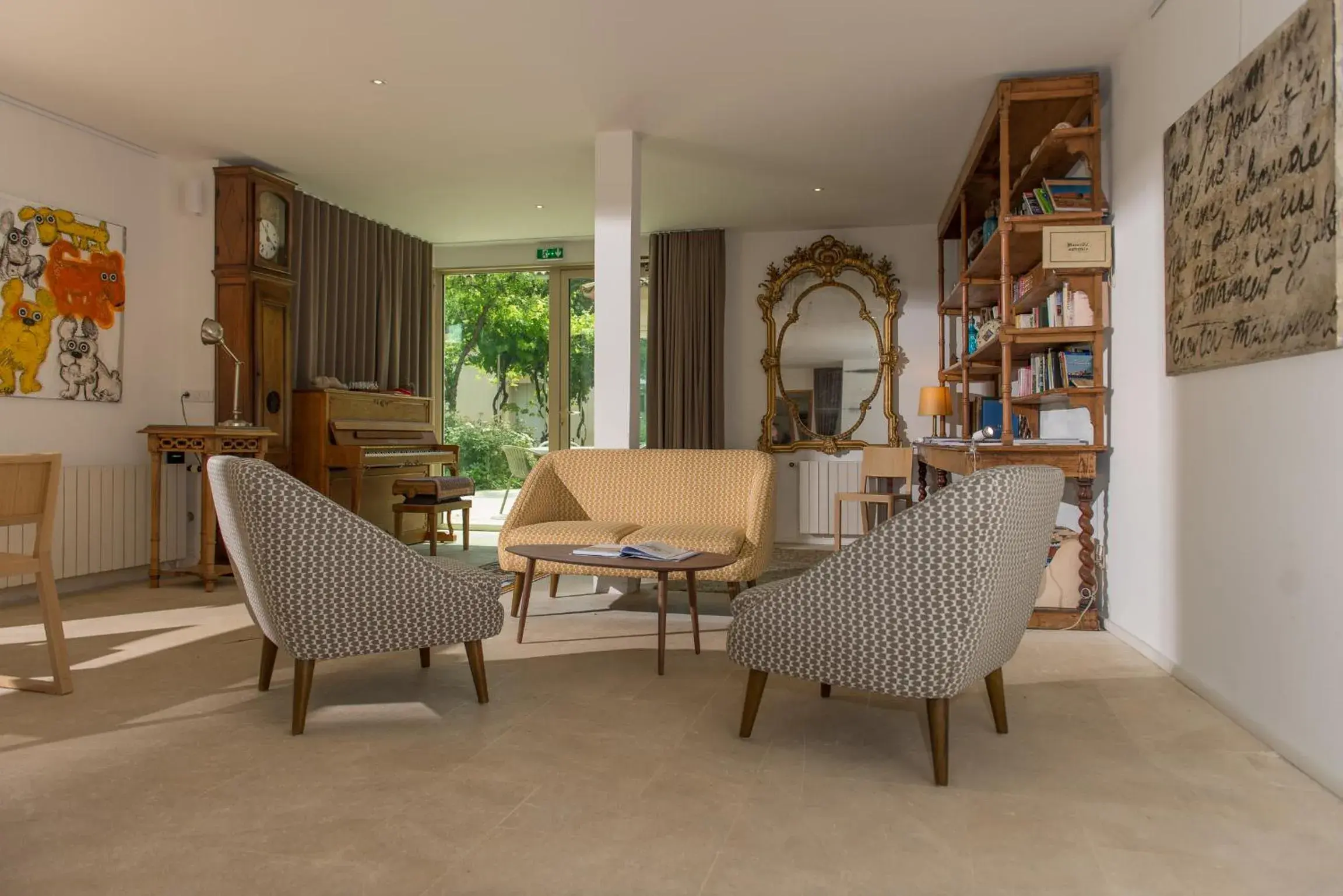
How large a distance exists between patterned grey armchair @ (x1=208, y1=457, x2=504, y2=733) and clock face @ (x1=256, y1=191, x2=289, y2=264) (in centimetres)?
357

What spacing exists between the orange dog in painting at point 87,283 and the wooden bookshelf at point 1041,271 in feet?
16.0

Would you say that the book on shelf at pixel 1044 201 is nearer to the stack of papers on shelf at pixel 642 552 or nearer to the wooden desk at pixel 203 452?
the stack of papers on shelf at pixel 642 552

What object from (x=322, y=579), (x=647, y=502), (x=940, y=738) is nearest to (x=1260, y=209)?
(x=940, y=738)

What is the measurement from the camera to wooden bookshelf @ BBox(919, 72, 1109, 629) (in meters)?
4.14

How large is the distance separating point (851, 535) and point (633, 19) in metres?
4.64

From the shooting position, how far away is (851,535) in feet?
24.3

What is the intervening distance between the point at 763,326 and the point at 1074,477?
3.91 meters

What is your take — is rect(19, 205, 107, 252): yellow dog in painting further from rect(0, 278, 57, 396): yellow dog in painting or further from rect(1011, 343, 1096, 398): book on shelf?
rect(1011, 343, 1096, 398): book on shelf

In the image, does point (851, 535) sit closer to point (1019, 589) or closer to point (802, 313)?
point (802, 313)

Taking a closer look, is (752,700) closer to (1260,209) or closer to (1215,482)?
(1215,482)

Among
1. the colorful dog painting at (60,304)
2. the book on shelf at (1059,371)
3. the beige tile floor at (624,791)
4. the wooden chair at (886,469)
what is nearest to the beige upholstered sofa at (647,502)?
the beige tile floor at (624,791)

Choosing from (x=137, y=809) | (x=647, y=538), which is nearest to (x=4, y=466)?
(x=137, y=809)

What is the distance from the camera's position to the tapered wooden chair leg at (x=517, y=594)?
4.23 m

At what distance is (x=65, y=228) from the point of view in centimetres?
503
